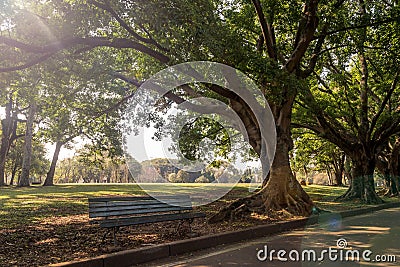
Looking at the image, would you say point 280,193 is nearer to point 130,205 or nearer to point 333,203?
point 130,205

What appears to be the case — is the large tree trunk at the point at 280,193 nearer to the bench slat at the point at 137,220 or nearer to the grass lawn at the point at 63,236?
the grass lawn at the point at 63,236

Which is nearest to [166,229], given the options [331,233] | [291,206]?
[331,233]

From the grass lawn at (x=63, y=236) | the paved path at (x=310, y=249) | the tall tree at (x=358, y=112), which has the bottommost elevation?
the paved path at (x=310, y=249)

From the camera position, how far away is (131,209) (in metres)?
7.12

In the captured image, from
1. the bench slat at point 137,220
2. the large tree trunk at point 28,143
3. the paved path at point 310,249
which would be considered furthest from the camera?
the large tree trunk at point 28,143

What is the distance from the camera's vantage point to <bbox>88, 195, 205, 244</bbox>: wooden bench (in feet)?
20.9

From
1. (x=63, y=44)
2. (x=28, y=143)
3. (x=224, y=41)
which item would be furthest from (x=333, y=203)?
(x=28, y=143)

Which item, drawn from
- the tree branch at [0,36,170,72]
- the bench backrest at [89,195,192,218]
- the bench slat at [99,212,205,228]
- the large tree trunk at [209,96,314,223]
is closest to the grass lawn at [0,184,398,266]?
the bench slat at [99,212,205,228]

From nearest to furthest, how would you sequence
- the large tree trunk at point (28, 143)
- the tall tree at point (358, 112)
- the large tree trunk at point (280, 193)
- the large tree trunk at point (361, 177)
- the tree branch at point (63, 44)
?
the tree branch at point (63, 44) → the large tree trunk at point (280, 193) → the tall tree at point (358, 112) → the large tree trunk at point (361, 177) → the large tree trunk at point (28, 143)

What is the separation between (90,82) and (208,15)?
314 inches

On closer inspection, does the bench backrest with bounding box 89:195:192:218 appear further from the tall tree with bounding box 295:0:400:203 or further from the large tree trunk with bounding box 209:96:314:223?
the tall tree with bounding box 295:0:400:203

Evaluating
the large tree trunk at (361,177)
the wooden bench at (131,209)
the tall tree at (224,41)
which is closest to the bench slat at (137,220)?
the wooden bench at (131,209)

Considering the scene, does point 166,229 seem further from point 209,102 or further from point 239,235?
point 209,102

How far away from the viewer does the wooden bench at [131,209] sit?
6363 millimetres
